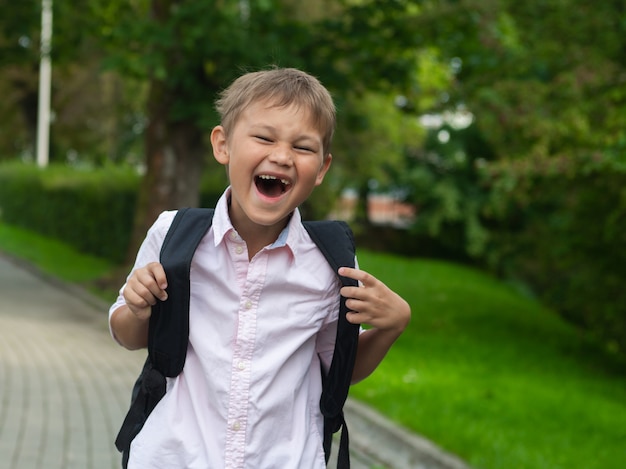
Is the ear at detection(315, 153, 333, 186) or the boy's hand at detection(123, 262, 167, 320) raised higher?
the ear at detection(315, 153, 333, 186)

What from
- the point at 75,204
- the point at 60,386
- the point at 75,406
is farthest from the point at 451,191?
the point at 75,406

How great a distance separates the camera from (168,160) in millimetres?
15469

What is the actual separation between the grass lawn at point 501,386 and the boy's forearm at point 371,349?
3.66m

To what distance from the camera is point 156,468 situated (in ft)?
8.12

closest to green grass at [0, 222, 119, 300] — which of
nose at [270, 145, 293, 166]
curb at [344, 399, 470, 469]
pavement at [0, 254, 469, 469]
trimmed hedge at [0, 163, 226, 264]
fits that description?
trimmed hedge at [0, 163, 226, 264]

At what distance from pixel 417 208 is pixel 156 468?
28.5 m

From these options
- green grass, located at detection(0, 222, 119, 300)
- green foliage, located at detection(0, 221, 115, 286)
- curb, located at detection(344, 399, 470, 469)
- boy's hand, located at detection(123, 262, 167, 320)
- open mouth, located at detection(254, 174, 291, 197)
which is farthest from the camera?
green foliage, located at detection(0, 221, 115, 286)

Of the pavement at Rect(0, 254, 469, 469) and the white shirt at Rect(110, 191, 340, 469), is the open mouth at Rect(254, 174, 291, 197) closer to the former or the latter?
the white shirt at Rect(110, 191, 340, 469)

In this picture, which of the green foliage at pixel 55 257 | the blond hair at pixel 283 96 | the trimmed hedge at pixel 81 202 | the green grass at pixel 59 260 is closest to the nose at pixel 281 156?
the blond hair at pixel 283 96

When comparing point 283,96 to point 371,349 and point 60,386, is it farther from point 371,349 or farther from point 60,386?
point 60,386

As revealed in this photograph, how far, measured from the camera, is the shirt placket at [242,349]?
2.46 meters

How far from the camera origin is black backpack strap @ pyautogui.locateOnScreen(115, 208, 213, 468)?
242 centimetres

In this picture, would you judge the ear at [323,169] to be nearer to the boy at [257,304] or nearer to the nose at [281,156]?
the boy at [257,304]

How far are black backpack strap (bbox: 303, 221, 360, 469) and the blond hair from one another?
0.21 m
